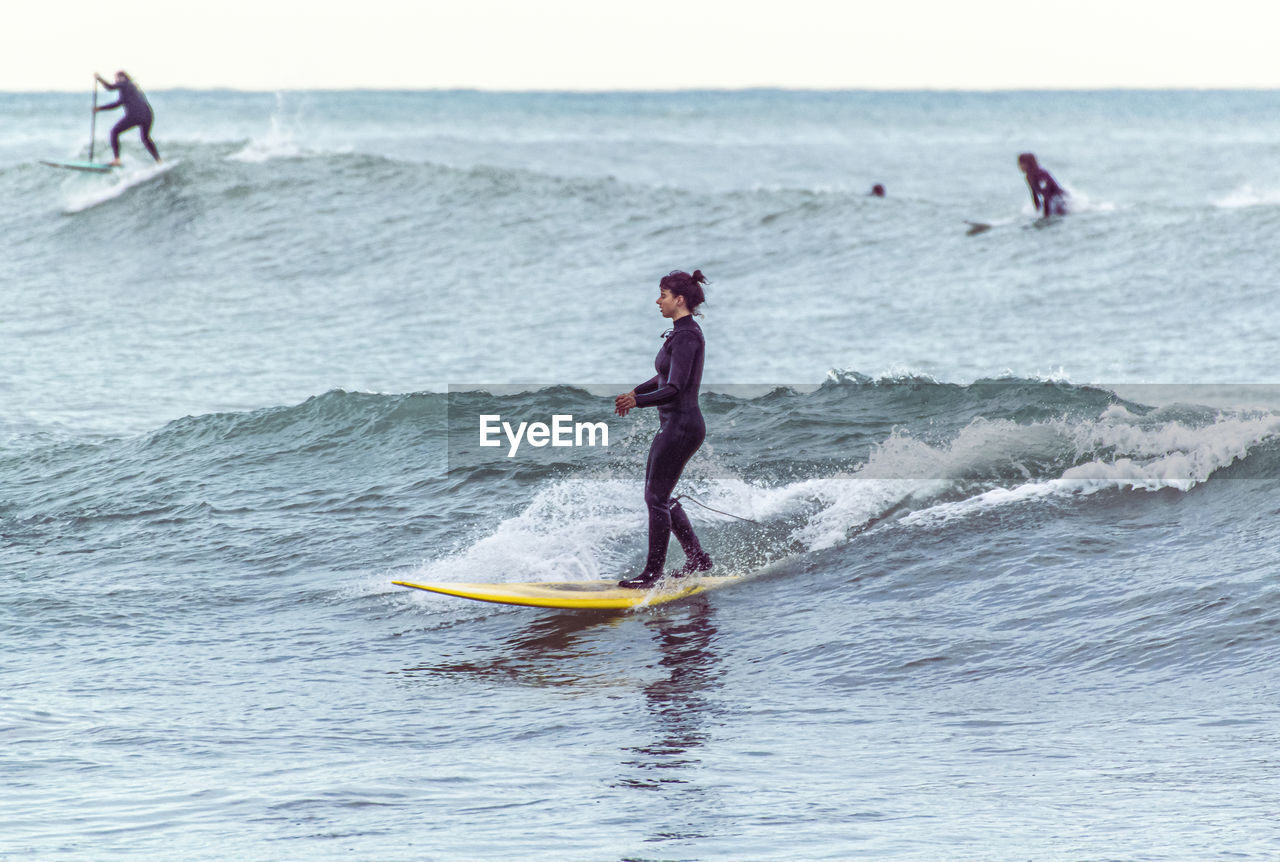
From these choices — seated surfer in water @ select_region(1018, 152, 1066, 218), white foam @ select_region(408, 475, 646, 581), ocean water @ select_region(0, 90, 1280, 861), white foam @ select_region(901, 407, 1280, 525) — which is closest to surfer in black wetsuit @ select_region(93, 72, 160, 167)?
ocean water @ select_region(0, 90, 1280, 861)

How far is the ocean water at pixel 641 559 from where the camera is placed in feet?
16.8

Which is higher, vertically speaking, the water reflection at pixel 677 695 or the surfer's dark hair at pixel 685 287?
the surfer's dark hair at pixel 685 287

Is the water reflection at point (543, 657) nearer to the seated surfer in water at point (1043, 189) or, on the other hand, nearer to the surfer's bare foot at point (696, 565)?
the surfer's bare foot at point (696, 565)

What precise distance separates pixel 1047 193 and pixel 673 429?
19.5 metres

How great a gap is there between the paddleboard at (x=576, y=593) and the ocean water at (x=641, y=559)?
0.33 ft

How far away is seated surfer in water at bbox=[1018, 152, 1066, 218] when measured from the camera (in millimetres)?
24469

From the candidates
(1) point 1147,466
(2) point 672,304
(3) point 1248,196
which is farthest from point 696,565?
(3) point 1248,196

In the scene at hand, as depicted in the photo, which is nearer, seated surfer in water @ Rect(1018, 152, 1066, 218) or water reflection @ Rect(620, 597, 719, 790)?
water reflection @ Rect(620, 597, 719, 790)

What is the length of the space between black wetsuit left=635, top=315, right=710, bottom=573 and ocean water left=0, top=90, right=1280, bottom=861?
1.41 feet

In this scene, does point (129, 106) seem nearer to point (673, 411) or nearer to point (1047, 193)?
point (1047, 193)

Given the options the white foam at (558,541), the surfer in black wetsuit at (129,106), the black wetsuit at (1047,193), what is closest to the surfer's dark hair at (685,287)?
the white foam at (558,541)

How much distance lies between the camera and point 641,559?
8.96 m

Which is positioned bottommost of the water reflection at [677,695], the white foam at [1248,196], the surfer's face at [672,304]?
the water reflection at [677,695]

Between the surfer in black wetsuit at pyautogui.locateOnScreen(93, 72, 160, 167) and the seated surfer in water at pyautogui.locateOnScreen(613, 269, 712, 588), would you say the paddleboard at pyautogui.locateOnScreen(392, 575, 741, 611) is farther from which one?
the surfer in black wetsuit at pyautogui.locateOnScreen(93, 72, 160, 167)
